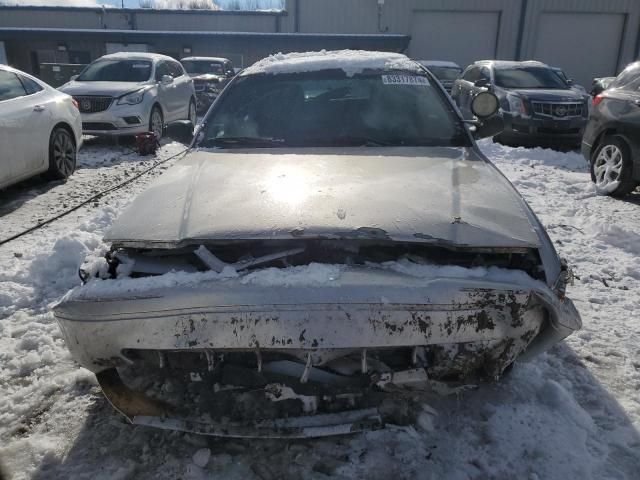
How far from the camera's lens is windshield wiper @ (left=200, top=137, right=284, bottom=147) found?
321 cm

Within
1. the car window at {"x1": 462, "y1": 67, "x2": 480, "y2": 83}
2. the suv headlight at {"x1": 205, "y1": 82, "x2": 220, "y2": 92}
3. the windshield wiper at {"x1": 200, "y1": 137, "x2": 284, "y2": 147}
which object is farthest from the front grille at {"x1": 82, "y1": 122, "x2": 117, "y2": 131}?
the car window at {"x1": 462, "y1": 67, "x2": 480, "y2": 83}

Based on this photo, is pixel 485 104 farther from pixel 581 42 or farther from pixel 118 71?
pixel 581 42

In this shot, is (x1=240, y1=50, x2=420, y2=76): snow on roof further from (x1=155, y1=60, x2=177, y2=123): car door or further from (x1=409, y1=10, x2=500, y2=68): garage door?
(x1=409, y1=10, x2=500, y2=68): garage door

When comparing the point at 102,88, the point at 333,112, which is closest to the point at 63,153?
the point at 102,88

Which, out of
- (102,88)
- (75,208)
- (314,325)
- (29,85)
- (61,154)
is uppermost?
(29,85)

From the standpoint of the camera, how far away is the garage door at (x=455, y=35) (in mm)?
23812

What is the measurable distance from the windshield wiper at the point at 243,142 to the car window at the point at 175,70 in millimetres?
9318

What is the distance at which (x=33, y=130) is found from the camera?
6148mm

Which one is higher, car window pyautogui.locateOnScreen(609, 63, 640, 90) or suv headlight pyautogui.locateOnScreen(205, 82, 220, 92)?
car window pyautogui.locateOnScreen(609, 63, 640, 90)

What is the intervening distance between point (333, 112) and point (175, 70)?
32.2 ft

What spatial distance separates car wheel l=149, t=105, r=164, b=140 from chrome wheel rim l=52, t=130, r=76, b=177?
2786 mm

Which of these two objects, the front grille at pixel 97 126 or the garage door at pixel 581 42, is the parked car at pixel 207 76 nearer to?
the front grille at pixel 97 126

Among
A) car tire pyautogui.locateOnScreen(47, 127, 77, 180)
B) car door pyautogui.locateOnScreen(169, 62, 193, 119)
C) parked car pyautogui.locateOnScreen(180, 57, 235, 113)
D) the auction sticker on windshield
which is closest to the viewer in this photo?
the auction sticker on windshield

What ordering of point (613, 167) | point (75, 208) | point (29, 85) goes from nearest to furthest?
point (75, 208), point (29, 85), point (613, 167)
